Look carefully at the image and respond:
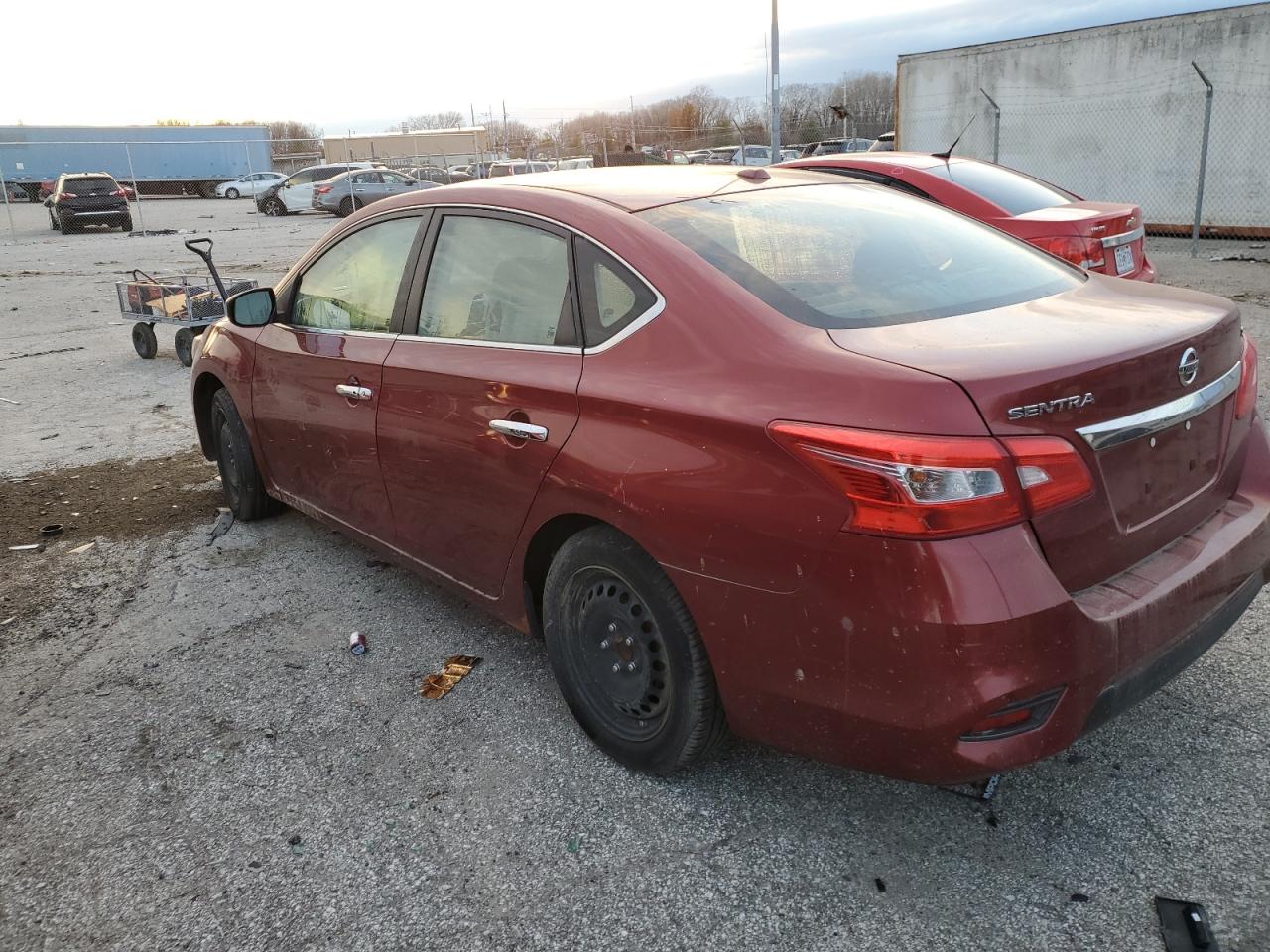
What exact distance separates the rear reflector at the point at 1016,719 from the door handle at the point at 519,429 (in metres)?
1.39

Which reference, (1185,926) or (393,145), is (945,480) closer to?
(1185,926)

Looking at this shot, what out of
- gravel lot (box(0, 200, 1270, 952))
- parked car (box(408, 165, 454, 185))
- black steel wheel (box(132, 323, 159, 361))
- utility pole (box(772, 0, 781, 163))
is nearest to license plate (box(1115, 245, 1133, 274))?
gravel lot (box(0, 200, 1270, 952))

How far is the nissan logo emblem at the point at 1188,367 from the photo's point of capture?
236 centimetres

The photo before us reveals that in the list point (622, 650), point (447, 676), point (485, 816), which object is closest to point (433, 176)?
point (447, 676)

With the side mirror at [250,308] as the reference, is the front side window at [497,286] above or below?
above

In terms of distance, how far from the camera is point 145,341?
9.82m

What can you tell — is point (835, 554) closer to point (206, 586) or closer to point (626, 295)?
point (626, 295)

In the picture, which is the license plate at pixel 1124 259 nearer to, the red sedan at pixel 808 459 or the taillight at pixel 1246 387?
the red sedan at pixel 808 459

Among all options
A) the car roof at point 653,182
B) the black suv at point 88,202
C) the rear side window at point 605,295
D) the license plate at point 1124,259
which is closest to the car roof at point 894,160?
the license plate at point 1124,259

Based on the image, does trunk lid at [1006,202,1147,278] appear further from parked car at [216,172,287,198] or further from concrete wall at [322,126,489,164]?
concrete wall at [322,126,489,164]

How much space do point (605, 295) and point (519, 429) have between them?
48 cm

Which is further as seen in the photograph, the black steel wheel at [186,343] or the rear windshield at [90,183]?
the rear windshield at [90,183]

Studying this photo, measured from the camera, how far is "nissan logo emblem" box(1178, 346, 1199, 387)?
236 cm

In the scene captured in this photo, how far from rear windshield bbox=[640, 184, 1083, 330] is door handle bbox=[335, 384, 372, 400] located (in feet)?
4.37
